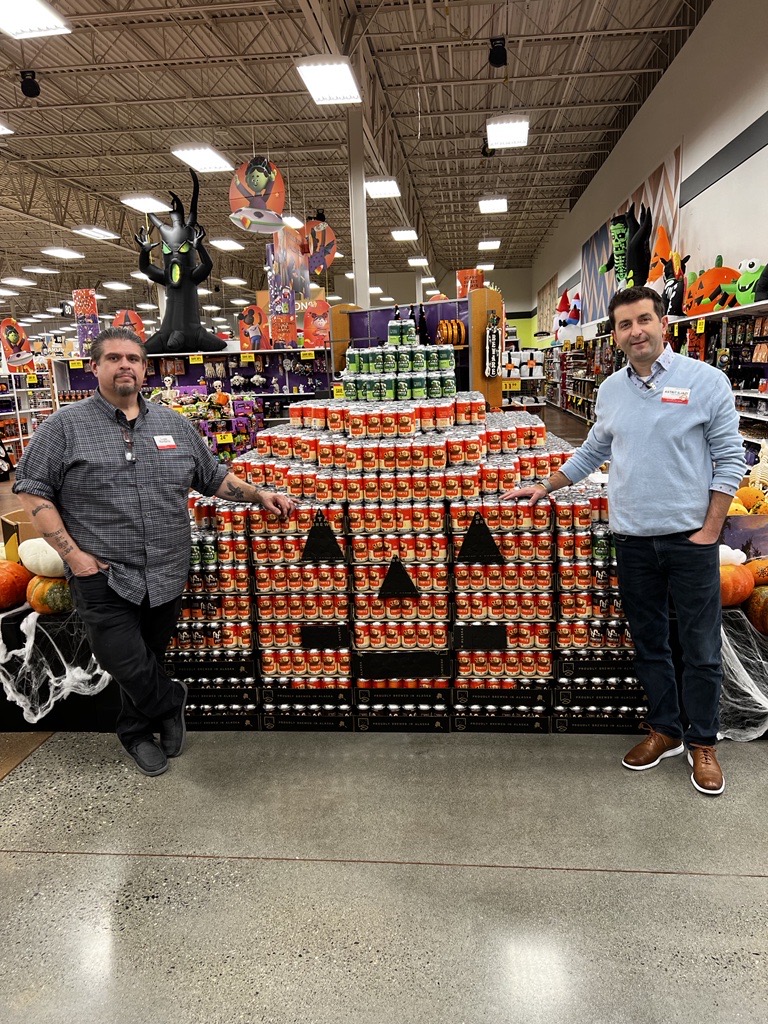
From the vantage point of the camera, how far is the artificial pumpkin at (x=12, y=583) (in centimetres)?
361

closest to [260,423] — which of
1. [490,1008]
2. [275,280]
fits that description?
[275,280]

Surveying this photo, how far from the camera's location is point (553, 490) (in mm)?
3225

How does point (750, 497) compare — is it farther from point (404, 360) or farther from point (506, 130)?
point (506, 130)

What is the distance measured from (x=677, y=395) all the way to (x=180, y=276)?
8.45 metres

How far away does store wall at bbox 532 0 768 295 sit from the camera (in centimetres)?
749

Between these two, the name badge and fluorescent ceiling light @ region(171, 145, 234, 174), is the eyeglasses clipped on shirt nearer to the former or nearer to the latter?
the name badge

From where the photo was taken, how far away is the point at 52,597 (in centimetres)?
347

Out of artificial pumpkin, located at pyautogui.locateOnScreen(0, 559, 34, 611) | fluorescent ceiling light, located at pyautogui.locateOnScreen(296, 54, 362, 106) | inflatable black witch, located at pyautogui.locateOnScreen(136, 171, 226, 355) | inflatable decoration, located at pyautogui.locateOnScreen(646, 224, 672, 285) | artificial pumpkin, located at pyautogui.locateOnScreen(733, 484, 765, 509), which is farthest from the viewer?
inflatable decoration, located at pyautogui.locateOnScreen(646, 224, 672, 285)

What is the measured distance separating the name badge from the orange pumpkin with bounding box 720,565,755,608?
3.65ft

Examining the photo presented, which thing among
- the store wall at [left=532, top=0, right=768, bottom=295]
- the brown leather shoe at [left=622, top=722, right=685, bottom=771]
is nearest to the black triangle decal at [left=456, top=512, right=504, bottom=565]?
the brown leather shoe at [left=622, top=722, right=685, bottom=771]

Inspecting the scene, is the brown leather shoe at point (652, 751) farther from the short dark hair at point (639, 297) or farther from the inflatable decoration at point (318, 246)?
the inflatable decoration at point (318, 246)

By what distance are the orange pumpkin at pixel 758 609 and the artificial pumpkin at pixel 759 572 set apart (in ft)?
0.13

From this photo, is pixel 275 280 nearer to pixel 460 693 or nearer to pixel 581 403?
pixel 460 693

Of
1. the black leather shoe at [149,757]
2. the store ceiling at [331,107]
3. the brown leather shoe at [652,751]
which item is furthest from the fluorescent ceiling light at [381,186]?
the brown leather shoe at [652,751]
